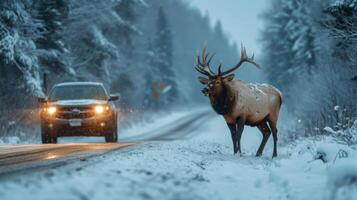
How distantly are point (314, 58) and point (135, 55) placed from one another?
873 inches

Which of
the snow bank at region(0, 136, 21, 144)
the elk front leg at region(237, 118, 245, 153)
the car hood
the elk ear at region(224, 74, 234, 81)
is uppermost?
the elk ear at region(224, 74, 234, 81)

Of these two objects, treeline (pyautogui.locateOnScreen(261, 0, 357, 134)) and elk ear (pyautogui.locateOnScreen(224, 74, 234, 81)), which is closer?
elk ear (pyautogui.locateOnScreen(224, 74, 234, 81))

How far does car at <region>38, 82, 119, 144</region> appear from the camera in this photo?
1575cm

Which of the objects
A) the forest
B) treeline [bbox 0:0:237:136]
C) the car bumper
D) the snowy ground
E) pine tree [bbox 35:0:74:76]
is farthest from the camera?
pine tree [bbox 35:0:74:76]

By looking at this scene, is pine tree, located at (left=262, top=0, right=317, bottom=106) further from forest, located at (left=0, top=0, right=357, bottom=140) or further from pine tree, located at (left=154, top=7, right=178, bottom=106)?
pine tree, located at (left=154, top=7, right=178, bottom=106)

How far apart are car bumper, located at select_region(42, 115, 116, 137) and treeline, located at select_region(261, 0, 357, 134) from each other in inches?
206

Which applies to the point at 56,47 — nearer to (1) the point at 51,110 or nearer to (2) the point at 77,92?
(2) the point at 77,92

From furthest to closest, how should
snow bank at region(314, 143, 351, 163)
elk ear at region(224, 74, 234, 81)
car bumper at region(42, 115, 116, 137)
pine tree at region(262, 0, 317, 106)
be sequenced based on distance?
pine tree at region(262, 0, 317, 106)
car bumper at region(42, 115, 116, 137)
elk ear at region(224, 74, 234, 81)
snow bank at region(314, 143, 351, 163)

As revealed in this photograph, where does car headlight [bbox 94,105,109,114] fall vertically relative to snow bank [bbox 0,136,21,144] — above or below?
above

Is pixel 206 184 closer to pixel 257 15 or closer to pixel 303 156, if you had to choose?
pixel 303 156

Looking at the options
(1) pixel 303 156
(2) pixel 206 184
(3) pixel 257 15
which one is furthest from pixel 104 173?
(3) pixel 257 15

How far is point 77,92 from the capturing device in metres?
17.0

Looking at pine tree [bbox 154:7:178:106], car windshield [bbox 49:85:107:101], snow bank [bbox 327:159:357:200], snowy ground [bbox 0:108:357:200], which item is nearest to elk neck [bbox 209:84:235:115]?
snowy ground [bbox 0:108:357:200]

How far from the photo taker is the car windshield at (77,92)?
16766 millimetres
